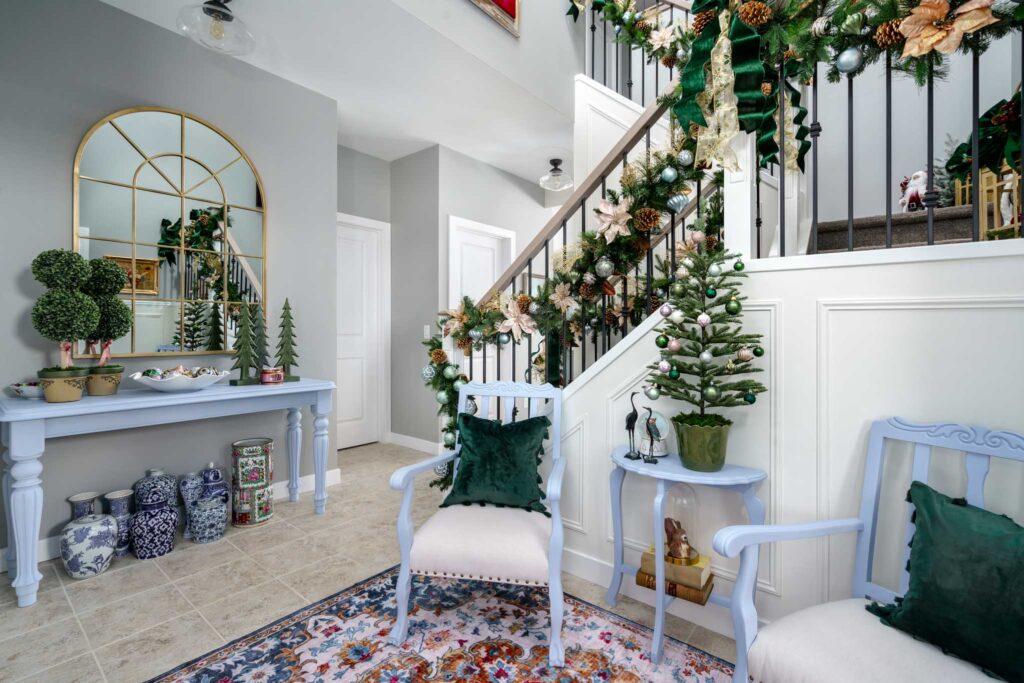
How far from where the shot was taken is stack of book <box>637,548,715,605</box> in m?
1.70

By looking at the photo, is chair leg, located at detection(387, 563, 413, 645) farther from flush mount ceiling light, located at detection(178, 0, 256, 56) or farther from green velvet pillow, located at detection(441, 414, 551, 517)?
flush mount ceiling light, located at detection(178, 0, 256, 56)

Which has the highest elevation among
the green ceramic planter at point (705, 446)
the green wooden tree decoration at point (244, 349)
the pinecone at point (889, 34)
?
the pinecone at point (889, 34)

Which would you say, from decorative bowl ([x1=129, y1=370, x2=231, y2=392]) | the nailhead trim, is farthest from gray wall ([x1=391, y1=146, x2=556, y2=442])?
the nailhead trim

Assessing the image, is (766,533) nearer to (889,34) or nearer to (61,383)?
(889,34)

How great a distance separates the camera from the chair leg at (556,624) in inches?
63.9

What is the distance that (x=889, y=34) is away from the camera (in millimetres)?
1438

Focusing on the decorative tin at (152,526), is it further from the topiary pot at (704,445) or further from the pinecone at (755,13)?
the pinecone at (755,13)

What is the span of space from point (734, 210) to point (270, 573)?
104 inches

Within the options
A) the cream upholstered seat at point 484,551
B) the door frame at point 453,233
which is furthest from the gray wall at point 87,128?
the cream upholstered seat at point 484,551

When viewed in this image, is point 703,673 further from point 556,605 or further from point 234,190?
point 234,190

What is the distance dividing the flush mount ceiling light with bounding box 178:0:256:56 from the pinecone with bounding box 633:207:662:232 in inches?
79.3

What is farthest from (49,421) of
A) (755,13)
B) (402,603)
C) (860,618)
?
(755,13)

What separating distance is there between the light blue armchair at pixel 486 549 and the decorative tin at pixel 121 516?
1.65m

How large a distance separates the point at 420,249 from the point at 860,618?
3973mm
